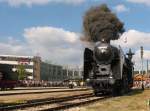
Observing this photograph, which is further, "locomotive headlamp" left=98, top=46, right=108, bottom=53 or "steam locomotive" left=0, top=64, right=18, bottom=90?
"steam locomotive" left=0, top=64, right=18, bottom=90

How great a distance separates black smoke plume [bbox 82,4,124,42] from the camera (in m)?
64.4

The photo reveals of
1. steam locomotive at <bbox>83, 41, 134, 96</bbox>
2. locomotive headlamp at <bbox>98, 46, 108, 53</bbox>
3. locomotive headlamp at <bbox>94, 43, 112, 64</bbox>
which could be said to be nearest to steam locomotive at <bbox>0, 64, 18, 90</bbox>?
steam locomotive at <bbox>83, 41, 134, 96</bbox>

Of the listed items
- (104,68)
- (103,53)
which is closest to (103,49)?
(103,53)

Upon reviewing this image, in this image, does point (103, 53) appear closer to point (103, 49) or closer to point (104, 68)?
point (103, 49)

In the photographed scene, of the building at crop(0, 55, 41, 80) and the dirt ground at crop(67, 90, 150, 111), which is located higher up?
the building at crop(0, 55, 41, 80)

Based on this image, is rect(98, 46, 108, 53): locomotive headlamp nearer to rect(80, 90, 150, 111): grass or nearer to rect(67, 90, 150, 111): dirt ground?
rect(80, 90, 150, 111): grass

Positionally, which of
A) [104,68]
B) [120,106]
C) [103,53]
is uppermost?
[103,53]

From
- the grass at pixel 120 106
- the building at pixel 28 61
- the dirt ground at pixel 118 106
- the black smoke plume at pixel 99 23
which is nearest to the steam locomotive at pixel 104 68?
the grass at pixel 120 106

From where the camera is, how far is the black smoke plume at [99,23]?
64.4 metres

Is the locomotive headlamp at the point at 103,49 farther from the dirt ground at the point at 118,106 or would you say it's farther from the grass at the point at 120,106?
the dirt ground at the point at 118,106

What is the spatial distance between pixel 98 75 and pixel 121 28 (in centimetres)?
3613

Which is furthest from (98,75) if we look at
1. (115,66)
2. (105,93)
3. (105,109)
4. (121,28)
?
(121,28)

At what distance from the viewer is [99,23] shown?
65688 millimetres

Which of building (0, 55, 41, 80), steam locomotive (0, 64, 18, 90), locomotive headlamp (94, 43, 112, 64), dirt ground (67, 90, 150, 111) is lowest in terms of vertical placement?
dirt ground (67, 90, 150, 111)
